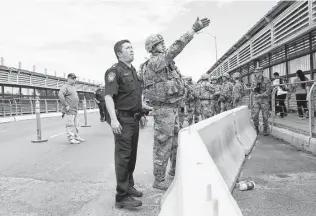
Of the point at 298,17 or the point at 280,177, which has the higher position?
the point at 298,17

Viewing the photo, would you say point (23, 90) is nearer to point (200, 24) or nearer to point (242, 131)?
point (242, 131)

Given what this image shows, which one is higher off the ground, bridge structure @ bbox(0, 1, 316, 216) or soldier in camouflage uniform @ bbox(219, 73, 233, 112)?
soldier in camouflage uniform @ bbox(219, 73, 233, 112)

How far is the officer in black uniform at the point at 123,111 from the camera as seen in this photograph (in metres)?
3.84

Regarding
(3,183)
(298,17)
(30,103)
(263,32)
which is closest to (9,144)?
(3,183)

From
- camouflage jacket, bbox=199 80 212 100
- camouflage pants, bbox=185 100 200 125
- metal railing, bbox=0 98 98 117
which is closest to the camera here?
camouflage jacket, bbox=199 80 212 100

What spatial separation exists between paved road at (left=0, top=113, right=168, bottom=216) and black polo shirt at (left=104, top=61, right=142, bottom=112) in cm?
115

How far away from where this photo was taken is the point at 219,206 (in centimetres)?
A: 120

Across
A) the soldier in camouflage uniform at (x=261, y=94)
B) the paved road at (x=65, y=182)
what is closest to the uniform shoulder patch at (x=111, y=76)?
the paved road at (x=65, y=182)

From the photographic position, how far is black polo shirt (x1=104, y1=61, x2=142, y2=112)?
3.86 m

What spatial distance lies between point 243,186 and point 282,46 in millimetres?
9591

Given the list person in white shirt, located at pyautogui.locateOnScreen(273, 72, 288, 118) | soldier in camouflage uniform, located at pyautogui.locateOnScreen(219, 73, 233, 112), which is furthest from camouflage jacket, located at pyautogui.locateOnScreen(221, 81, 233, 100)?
person in white shirt, located at pyautogui.locateOnScreen(273, 72, 288, 118)

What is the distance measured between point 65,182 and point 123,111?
1.75 metres

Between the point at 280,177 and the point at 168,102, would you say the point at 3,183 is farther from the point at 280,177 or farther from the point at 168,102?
the point at 280,177

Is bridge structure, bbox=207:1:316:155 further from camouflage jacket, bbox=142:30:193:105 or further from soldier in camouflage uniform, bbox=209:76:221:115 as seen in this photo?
camouflage jacket, bbox=142:30:193:105
